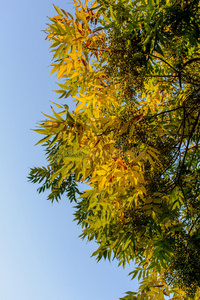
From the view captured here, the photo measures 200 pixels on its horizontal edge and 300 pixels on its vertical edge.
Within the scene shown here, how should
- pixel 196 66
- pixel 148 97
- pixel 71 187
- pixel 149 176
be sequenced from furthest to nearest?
1. pixel 71 187
2. pixel 148 97
3. pixel 196 66
4. pixel 149 176

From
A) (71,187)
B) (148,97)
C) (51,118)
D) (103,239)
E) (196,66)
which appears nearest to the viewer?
(51,118)

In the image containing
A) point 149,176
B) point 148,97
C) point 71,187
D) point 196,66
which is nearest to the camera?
point 149,176

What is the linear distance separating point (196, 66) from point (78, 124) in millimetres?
941

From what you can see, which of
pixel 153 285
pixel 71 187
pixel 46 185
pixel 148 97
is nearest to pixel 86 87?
pixel 148 97

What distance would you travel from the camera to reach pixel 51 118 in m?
1.69

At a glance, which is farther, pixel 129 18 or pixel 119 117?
pixel 129 18

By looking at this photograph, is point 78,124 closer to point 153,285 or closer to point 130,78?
point 130,78

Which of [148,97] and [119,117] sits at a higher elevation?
[148,97]

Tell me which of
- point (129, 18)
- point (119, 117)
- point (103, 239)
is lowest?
point (103, 239)

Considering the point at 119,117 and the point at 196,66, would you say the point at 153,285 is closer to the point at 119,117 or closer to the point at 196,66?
the point at 119,117

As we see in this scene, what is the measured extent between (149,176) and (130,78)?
2.09 ft

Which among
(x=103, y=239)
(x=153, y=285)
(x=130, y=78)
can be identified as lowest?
A: (x=153, y=285)

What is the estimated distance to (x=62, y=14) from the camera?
6.84 ft

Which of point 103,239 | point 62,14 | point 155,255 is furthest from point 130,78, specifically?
point 103,239
